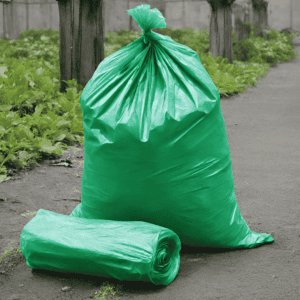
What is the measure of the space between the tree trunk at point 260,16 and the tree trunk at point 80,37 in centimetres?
783

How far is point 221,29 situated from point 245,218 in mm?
6740

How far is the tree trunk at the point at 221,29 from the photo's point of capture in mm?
8203

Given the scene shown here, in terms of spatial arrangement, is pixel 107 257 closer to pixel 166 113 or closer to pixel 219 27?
pixel 166 113

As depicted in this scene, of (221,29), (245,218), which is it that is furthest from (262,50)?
(245,218)

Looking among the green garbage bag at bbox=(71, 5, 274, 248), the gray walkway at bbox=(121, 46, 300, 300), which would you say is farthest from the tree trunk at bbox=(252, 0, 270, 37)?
the green garbage bag at bbox=(71, 5, 274, 248)

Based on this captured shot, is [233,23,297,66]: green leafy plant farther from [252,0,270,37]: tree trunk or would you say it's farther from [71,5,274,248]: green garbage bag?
[71,5,274,248]: green garbage bag

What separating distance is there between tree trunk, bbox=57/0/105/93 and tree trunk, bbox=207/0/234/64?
403 cm

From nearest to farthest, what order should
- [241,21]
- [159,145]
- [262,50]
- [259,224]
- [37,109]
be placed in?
[159,145] < [259,224] < [37,109] < [262,50] < [241,21]

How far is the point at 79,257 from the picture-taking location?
1.54 m

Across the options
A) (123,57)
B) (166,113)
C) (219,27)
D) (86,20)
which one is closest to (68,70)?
(86,20)

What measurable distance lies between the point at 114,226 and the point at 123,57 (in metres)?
0.74

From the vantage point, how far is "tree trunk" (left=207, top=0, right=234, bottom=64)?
820cm

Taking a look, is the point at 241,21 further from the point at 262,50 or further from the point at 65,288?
the point at 65,288

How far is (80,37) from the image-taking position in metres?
4.81
